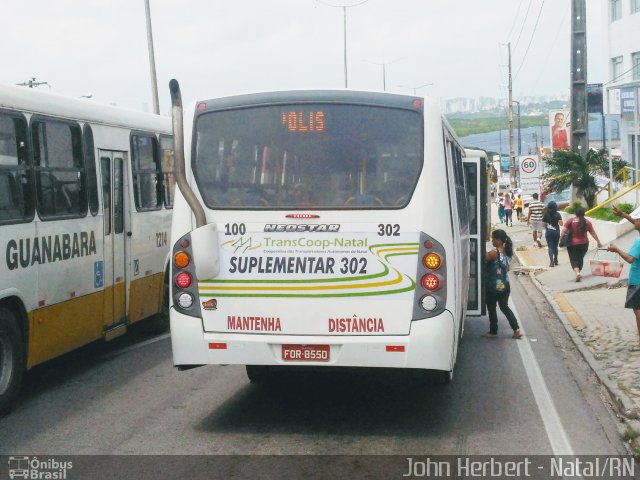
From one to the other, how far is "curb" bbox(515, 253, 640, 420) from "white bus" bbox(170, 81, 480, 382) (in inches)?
80.1

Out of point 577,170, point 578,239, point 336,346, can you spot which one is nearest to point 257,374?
point 336,346

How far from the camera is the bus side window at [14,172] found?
28.2 ft

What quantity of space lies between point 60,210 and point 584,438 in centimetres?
559

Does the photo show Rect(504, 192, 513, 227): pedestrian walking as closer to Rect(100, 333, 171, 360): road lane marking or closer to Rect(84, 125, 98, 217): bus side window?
Rect(100, 333, 171, 360): road lane marking

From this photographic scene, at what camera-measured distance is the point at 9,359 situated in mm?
8633

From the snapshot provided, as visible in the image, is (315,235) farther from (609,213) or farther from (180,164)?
(609,213)

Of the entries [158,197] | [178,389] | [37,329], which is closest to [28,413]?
[37,329]

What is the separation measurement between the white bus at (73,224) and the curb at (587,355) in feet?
15.4

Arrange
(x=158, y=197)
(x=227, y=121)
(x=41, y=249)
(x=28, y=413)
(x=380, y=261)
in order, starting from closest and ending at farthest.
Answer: (x=380, y=261) → (x=227, y=121) → (x=28, y=413) → (x=41, y=249) → (x=158, y=197)

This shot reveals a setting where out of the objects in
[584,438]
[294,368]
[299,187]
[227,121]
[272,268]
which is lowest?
[584,438]

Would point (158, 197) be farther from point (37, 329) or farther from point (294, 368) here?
point (294, 368)

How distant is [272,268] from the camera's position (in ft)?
24.9

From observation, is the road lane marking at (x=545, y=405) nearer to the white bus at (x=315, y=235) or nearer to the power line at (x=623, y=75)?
the white bus at (x=315, y=235)

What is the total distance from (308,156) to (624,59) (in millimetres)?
41534
